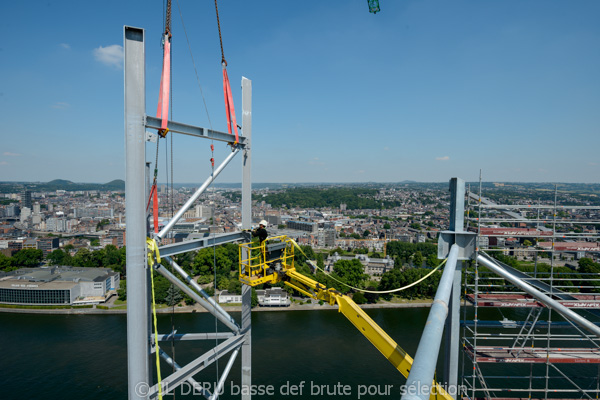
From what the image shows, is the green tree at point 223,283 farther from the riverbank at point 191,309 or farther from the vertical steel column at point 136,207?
the vertical steel column at point 136,207

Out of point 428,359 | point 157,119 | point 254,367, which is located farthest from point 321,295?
point 254,367

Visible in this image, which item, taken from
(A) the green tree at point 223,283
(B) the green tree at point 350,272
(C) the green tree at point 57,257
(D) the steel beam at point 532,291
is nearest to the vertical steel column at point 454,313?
(D) the steel beam at point 532,291

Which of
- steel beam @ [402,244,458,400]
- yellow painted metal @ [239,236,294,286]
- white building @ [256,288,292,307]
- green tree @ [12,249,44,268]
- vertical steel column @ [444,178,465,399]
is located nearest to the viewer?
steel beam @ [402,244,458,400]

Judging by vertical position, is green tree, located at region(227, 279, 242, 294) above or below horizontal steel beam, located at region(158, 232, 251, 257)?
below

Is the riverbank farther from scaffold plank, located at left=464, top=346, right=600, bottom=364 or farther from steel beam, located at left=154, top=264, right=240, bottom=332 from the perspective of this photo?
scaffold plank, located at left=464, top=346, right=600, bottom=364

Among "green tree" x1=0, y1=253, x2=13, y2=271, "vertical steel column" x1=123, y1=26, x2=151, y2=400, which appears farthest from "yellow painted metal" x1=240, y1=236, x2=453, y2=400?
"green tree" x1=0, y1=253, x2=13, y2=271

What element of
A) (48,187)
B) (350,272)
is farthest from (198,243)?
(48,187)

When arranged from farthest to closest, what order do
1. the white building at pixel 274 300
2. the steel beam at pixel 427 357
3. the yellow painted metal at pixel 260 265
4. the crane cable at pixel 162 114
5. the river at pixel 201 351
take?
the white building at pixel 274 300, the river at pixel 201 351, the yellow painted metal at pixel 260 265, the crane cable at pixel 162 114, the steel beam at pixel 427 357
